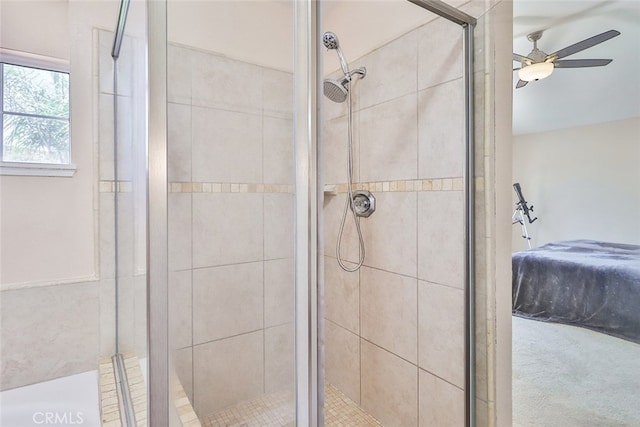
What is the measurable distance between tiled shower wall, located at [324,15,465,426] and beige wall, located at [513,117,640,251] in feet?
0.74

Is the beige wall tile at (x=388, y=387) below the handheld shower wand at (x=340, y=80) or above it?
below

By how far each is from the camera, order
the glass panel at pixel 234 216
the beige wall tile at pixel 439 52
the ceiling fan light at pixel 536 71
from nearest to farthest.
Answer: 1. the glass panel at pixel 234 216
2. the ceiling fan light at pixel 536 71
3. the beige wall tile at pixel 439 52

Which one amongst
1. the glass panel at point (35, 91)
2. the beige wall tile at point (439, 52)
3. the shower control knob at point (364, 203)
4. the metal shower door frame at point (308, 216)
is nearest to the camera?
the metal shower door frame at point (308, 216)

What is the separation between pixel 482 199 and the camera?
3.69ft

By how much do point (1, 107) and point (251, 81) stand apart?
4.44ft

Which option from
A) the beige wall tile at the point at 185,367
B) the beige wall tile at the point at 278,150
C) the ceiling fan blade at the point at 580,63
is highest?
the ceiling fan blade at the point at 580,63

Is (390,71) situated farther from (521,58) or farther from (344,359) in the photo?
(344,359)

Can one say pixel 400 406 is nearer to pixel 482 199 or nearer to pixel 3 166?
pixel 482 199

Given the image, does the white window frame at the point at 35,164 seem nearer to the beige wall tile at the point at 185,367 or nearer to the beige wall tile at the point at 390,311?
the beige wall tile at the point at 185,367

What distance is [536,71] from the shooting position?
39.6 inches

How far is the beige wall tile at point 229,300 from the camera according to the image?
2.96 feet

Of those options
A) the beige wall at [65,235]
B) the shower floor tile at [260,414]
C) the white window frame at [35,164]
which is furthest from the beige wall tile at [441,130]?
the white window frame at [35,164]

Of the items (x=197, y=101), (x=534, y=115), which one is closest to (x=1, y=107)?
(x=197, y=101)

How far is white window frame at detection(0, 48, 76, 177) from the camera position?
1.30m
